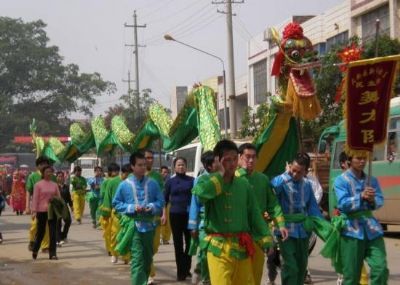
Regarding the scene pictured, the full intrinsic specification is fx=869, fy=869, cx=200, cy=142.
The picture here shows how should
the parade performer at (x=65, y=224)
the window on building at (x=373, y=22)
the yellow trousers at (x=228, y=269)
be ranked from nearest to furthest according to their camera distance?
1. the yellow trousers at (x=228, y=269)
2. the parade performer at (x=65, y=224)
3. the window on building at (x=373, y=22)

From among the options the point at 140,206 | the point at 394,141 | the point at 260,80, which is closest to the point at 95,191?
the point at 394,141

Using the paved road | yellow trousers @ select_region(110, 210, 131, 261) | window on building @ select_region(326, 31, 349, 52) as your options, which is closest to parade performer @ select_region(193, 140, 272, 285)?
the paved road

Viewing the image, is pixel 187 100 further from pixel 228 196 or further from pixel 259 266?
pixel 228 196

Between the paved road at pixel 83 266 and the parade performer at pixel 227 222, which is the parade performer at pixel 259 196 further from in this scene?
the paved road at pixel 83 266

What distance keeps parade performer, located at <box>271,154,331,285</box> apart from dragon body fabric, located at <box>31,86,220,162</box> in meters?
2.41

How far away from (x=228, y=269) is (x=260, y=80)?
4063 cm

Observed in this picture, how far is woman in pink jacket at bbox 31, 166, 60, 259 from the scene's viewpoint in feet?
44.3

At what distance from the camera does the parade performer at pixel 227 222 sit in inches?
266

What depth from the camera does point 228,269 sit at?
6.75m

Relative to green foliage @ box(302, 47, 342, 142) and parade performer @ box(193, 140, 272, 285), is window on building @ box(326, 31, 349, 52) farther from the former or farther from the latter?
parade performer @ box(193, 140, 272, 285)

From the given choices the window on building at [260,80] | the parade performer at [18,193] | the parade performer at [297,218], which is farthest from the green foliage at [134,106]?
the parade performer at [297,218]

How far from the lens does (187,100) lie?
41.9 feet

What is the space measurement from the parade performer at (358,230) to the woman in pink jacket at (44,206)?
659 centimetres

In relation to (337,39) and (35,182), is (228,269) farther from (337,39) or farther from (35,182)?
(337,39)
